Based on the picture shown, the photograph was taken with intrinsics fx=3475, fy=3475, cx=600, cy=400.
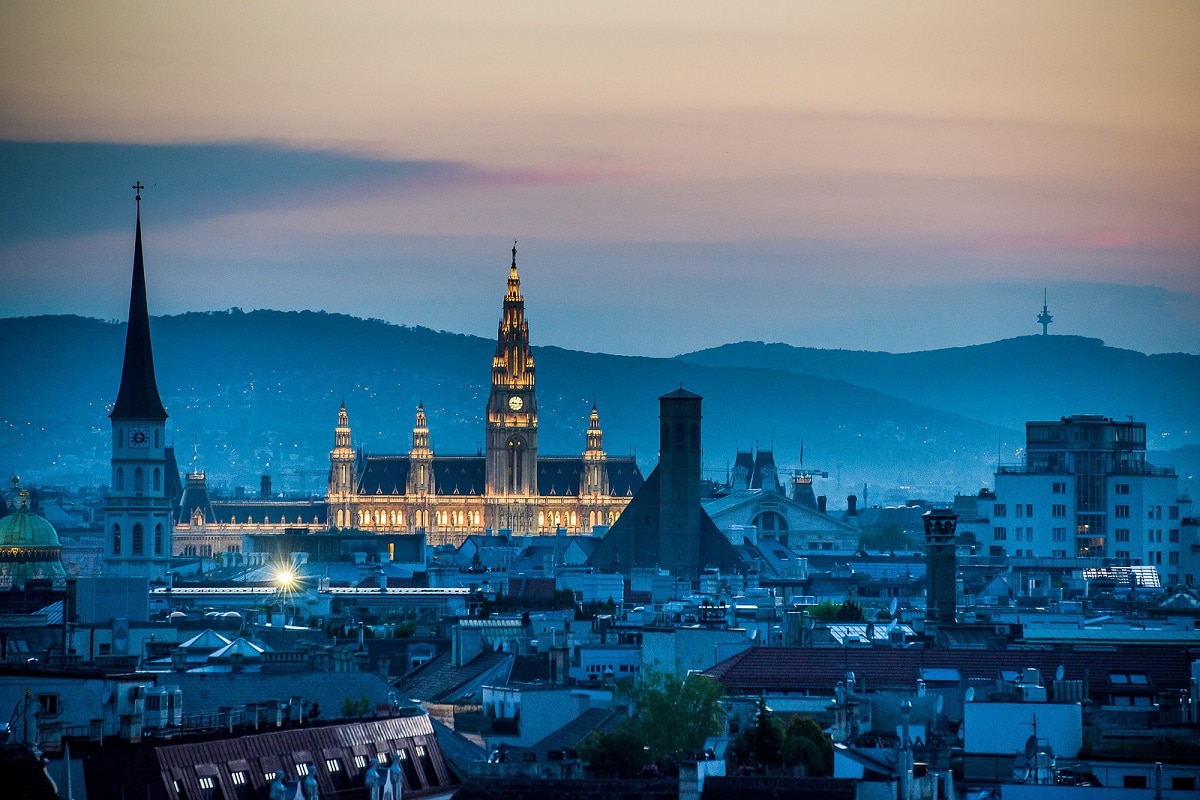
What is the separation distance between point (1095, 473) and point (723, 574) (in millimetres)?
19576

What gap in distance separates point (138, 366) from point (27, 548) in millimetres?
28576

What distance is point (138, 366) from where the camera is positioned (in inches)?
6683

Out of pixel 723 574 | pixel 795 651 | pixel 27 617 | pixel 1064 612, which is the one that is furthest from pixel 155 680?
pixel 723 574

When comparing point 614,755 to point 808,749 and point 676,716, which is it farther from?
point 676,716

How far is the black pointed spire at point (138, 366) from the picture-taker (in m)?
170

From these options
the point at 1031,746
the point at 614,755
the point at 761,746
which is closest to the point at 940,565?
the point at 761,746

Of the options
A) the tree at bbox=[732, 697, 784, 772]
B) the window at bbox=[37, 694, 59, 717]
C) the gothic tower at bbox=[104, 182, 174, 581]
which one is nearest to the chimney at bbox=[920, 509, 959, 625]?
the tree at bbox=[732, 697, 784, 772]

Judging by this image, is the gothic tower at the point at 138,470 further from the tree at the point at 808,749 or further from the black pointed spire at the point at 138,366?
the tree at the point at 808,749

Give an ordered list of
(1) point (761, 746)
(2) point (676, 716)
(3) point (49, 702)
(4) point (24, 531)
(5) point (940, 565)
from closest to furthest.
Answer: (3) point (49, 702) < (1) point (761, 746) < (2) point (676, 716) < (5) point (940, 565) < (4) point (24, 531)

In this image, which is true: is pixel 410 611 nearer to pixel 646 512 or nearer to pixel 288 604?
pixel 288 604

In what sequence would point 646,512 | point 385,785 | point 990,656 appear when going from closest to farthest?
point 385,785 → point 990,656 → point 646,512

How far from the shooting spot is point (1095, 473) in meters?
176

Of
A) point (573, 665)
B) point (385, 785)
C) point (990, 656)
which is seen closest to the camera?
point (385, 785)

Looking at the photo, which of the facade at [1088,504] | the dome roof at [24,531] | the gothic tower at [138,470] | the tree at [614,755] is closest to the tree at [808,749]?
the tree at [614,755]
